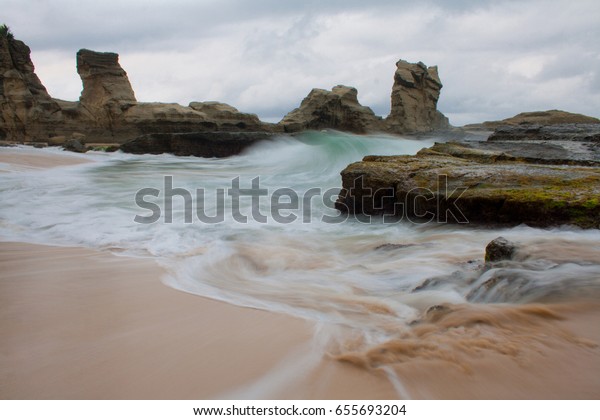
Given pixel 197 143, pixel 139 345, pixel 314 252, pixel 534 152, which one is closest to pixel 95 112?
pixel 197 143

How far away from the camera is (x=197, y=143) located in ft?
60.0

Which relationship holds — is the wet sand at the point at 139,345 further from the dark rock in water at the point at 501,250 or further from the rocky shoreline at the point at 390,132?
the rocky shoreline at the point at 390,132

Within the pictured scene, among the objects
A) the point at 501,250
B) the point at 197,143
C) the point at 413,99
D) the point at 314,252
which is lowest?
the point at 314,252

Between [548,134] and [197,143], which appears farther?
[197,143]

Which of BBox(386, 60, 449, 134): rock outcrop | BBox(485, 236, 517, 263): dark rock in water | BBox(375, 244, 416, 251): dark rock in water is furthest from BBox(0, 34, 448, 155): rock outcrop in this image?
BBox(485, 236, 517, 263): dark rock in water

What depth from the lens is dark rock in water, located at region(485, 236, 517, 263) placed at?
2.59 m

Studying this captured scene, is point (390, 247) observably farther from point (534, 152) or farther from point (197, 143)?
point (197, 143)

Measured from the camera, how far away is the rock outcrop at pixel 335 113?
25.8m

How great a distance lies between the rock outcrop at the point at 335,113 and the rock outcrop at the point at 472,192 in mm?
19931

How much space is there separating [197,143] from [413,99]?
1752cm

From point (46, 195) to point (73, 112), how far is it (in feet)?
60.9

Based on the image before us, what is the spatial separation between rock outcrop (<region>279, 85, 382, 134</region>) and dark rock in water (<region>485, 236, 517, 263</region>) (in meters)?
22.6
